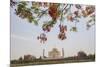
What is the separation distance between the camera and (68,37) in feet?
6.29

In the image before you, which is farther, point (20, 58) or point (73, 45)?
point (73, 45)

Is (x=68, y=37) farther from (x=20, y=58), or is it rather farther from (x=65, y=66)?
(x=20, y=58)

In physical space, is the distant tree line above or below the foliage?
below

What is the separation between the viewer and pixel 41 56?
1.85m

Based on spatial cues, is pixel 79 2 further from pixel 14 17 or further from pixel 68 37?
pixel 14 17

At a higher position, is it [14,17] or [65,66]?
[14,17]

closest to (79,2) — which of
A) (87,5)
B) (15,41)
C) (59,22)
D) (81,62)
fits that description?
(87,5)

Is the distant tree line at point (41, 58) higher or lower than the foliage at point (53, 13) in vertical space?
lower

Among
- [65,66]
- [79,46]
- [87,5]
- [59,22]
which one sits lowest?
[65,66]

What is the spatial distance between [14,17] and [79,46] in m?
0.69

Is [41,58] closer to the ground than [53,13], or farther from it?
closer to the ground
